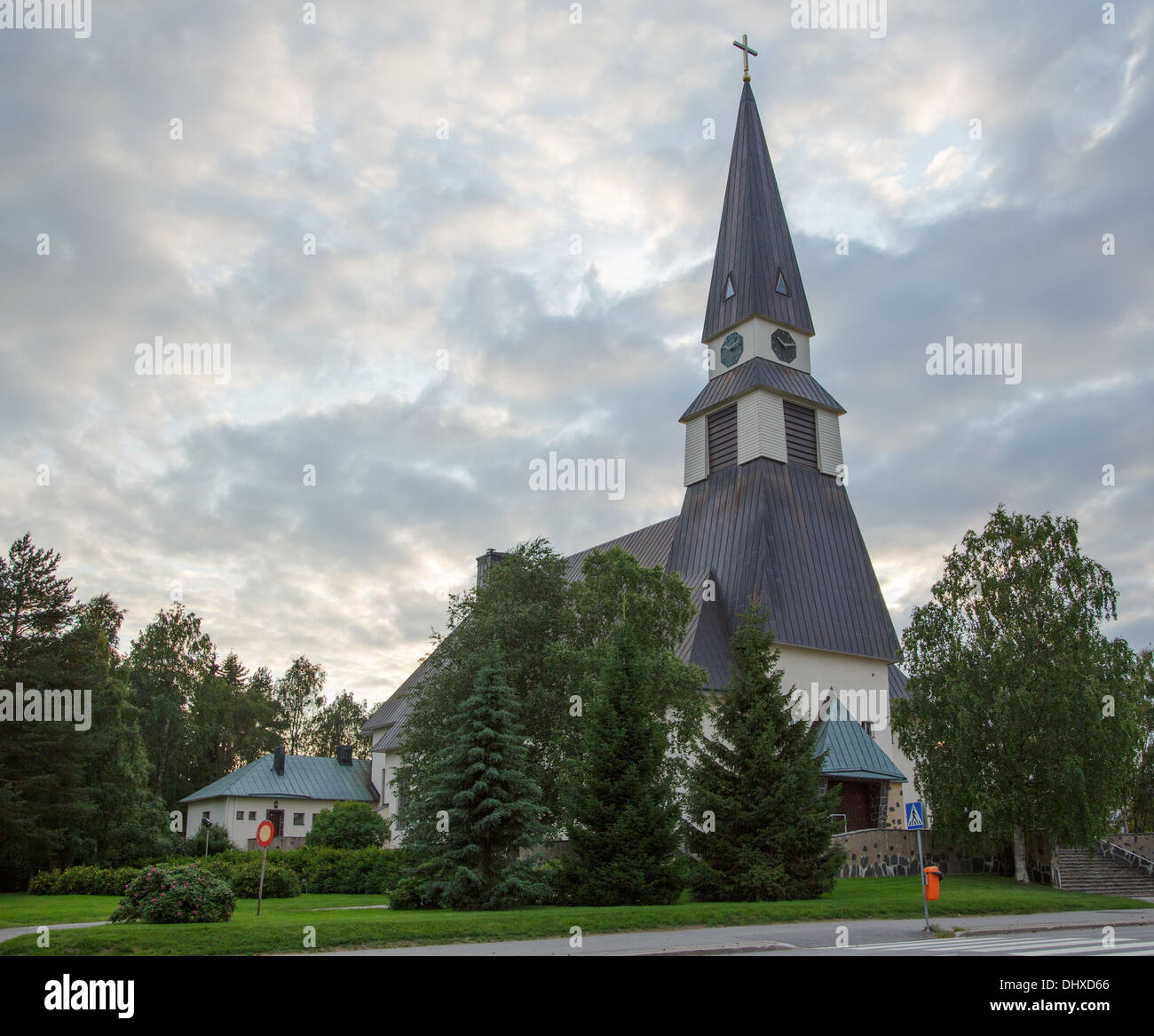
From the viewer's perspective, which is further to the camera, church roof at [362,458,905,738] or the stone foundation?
church roof at [362,458,905,738]

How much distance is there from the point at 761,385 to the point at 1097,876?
2445 centimetres

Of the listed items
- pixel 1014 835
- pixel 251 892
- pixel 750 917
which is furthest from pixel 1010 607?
pixel 251 892

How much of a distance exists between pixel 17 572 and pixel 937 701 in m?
33.6

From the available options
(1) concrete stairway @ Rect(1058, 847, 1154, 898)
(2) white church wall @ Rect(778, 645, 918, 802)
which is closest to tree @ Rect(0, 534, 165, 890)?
(2) white church wall @ Rect(778, 645, 918, 802)

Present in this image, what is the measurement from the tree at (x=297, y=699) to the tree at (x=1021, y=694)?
6079 centimetres

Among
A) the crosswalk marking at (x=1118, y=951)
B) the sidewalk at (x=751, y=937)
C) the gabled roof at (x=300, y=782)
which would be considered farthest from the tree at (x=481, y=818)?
the gabled roof at (x=300, y=782)

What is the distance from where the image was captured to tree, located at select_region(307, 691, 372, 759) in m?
82.4

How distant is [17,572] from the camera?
121 feet

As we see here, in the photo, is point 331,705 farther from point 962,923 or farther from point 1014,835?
point 962,923

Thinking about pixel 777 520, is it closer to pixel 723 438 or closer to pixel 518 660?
pixel 723 438

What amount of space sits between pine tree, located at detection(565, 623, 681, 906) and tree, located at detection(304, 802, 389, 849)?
22.4 metres

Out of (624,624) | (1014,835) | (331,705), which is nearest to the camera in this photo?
(624,624)

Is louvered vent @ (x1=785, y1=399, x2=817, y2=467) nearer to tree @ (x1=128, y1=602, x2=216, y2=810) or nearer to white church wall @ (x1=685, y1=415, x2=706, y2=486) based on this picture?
white church wall @ (x1=685, y1=415, x2=706, y2=486)

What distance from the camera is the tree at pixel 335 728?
270 feet
